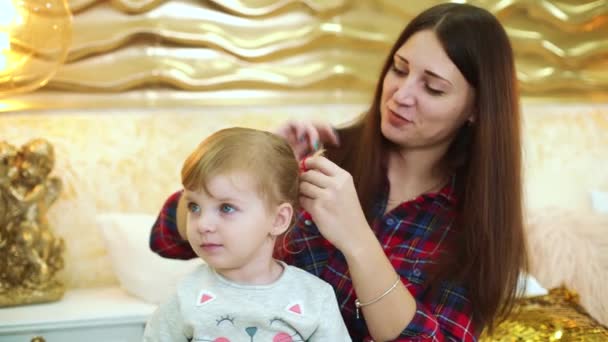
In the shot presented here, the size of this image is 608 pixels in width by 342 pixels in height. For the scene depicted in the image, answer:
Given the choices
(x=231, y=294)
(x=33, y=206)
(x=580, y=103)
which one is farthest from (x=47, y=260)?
(x=580, y=103)

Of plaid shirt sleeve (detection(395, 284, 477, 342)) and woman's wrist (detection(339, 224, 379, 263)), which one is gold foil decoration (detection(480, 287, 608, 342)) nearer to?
plaid shirt sleeve (detection(395, 284, 477, 342))

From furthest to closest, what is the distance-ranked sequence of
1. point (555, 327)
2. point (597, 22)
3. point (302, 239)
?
point (597, 22) < point (555, 327) < point (302, 239)

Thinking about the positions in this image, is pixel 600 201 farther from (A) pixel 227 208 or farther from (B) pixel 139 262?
(A) pixel 227 208

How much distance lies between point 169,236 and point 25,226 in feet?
2.69

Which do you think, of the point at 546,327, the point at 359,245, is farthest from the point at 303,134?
the point at 546,327

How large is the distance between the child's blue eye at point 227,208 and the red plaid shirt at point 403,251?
393mm

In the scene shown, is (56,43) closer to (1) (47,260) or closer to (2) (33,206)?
(2) (33,206)

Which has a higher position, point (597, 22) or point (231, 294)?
point (597, 22)

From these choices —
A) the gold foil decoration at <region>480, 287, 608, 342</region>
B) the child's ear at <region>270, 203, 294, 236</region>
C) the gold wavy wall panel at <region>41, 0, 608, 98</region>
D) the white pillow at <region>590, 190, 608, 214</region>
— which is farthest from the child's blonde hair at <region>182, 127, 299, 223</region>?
the white pillow at <region>590, 190, 608, 214</region>

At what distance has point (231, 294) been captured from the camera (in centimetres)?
126

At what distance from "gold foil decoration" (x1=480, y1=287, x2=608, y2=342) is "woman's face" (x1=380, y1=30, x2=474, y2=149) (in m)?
0.63

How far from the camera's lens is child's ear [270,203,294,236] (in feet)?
4.24

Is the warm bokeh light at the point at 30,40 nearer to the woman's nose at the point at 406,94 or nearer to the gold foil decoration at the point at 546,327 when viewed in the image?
the woman's nose at the point at 406,94

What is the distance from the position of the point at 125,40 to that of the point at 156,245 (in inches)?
40.5
